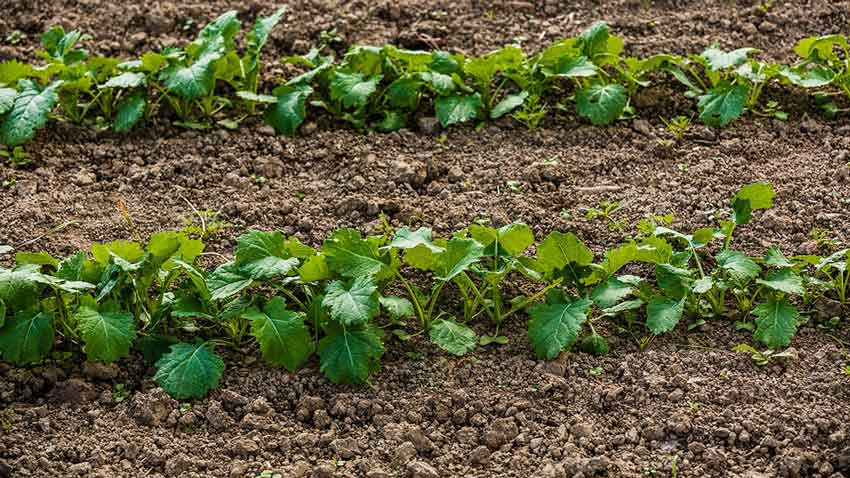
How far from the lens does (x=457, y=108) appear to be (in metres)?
5.58

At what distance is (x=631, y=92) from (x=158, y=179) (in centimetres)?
205

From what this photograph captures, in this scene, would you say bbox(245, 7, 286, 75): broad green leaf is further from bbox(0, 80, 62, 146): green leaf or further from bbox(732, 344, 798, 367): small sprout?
bbox(732, 344, 798, 367): small sprout

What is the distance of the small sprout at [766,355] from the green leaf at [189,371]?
5.69 ft

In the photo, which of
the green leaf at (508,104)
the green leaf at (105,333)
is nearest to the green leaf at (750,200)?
the green leaf at (508,104)

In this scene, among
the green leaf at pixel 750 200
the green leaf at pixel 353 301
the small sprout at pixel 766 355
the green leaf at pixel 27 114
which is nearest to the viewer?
the green leaf at pixel 353 301

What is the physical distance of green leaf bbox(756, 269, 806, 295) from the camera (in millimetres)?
4441

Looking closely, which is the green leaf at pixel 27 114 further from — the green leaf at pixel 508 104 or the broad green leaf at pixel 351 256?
the green leaf at pixel 508 104

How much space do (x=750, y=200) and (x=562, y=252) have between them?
749 millimetres

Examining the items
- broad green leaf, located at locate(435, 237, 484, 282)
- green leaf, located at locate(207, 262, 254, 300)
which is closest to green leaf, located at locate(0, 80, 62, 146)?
green leaf, located at locate(207, 262, 254, 300)

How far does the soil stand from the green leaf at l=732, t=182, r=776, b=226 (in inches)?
8.4

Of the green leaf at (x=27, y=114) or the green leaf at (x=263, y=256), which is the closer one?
the green leaf at (x=263, y=256)

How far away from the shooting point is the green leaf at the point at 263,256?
439 cm

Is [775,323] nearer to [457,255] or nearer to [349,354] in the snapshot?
[457,255]

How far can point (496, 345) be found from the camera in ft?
14.8
